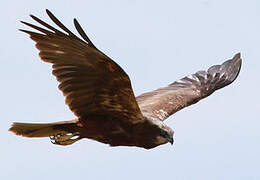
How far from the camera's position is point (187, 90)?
499 inches

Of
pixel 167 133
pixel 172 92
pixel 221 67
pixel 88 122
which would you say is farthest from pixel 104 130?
pixel 221 67

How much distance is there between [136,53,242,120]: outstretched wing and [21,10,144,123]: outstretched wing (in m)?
0.90

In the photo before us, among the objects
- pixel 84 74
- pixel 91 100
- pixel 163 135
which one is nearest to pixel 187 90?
pixel 163 135

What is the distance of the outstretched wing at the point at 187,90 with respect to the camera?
36.2 ft

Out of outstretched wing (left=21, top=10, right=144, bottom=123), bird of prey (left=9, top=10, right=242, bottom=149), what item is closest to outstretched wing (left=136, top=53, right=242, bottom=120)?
bird of prey (left=9, top=10, right=242, bottom=149)

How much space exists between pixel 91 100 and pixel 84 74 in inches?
17.4

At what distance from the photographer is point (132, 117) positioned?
30.6 ft

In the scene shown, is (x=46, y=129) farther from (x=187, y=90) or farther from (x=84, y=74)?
(x=187, y=90)

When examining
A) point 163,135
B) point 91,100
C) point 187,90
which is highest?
point 187,90

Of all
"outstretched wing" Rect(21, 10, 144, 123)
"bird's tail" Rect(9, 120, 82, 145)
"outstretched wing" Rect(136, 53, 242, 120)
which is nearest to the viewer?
Answer: "outstretched wing" Rect(21, 10, 144, 123)

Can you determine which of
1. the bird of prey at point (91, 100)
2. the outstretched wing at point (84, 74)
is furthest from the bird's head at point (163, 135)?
the outstretched wing at point (84, 74)

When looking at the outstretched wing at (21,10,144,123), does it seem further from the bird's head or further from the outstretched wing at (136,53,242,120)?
the outstretched wing at (136,53,242,120)

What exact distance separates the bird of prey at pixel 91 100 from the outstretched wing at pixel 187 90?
16.6 inches

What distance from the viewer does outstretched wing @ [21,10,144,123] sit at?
862cm
